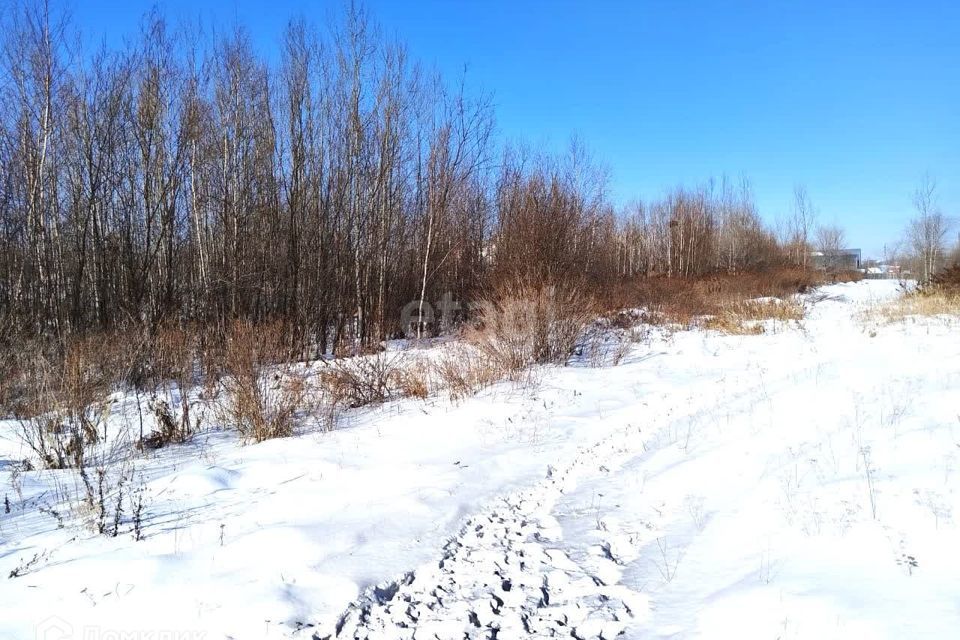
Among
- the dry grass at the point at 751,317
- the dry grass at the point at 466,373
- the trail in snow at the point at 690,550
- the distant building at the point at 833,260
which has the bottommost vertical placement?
the trail in snow at the point at 690,550

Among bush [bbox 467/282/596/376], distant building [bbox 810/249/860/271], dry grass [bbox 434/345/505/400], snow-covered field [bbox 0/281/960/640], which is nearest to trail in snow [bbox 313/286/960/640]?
snow-covered field [bbox 0/281/960/640]

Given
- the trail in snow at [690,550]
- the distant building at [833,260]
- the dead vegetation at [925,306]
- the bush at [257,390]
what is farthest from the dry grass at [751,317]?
the distant building at [833,260]

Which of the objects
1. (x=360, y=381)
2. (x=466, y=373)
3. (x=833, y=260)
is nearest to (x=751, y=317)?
(x=466, y=373)

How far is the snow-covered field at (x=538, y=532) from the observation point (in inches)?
97.1

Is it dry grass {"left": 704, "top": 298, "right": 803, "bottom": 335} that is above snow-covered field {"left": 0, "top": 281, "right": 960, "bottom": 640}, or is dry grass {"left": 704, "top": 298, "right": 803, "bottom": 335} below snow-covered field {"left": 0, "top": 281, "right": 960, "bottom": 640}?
above

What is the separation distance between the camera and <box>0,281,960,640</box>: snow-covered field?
2467 millimetres

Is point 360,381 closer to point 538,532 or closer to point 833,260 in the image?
point 538,532

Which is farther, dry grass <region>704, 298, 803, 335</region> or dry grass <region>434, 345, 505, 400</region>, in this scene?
dry grass <region>704, 298, 803, 335</region>

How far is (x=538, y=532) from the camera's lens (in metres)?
3.51

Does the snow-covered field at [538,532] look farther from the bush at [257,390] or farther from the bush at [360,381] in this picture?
the bush at [360,381]

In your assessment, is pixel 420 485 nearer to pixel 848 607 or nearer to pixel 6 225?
pixel 848 607

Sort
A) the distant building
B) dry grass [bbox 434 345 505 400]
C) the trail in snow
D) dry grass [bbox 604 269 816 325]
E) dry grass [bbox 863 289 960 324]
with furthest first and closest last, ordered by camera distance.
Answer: the distant building, dry grass [bbox 604 269 816 325], dry grass [bbox 863 289 960 324], dry grass [bbox 434 345 505 400], the trail in snow

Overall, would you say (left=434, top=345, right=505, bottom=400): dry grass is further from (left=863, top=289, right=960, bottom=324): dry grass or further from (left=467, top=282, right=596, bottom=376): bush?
(left=863, top=289, right=960, bottom=324): dry grass

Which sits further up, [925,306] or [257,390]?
[925,306]
